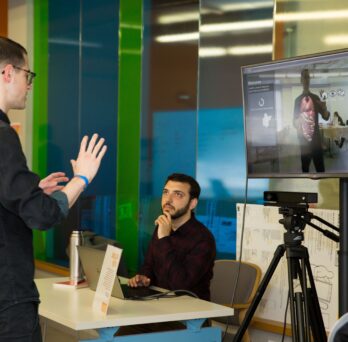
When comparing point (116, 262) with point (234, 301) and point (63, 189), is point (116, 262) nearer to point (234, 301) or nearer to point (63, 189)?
point (63, 189)

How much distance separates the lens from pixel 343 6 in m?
3.86

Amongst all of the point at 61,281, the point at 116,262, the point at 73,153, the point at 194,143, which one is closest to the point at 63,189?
the point at 116,262

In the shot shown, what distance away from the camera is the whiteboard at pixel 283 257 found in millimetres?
3814

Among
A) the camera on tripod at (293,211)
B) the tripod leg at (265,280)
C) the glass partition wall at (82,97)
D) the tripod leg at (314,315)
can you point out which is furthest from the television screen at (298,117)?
the glass partition wall at (82,97)

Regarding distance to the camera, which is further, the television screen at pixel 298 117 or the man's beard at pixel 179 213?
the man's beard at pixel 179 213

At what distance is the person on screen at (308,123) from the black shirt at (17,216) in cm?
114

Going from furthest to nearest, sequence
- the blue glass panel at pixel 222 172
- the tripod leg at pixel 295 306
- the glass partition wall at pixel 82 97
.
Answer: the glass partition wall at pixel 82 97 < the blue glass panel at pixel 222 172 < the tripod leg at pixel 295 306

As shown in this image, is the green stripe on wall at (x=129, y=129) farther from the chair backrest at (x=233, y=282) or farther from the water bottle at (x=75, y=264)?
the water bottle at (x=75, y=264)

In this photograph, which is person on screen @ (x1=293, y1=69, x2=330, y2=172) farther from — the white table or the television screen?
the white table

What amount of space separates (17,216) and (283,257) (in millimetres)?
2189

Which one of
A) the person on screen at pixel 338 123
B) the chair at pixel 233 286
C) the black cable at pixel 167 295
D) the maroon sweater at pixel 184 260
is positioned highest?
the person on screen at pixel 338 123

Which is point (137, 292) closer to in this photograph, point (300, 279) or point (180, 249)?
A: point (180, 249)

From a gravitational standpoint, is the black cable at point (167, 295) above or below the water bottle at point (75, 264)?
below

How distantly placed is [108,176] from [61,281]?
2.16 m
